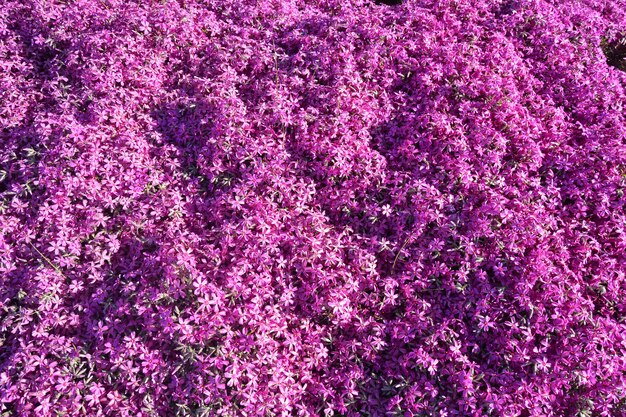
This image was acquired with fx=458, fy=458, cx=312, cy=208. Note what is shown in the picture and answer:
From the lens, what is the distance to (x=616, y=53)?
25.5 feet

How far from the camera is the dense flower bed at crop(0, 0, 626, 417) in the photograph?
13.7 ft

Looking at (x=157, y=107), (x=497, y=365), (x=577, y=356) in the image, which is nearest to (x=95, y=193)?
(x=157, y=107)

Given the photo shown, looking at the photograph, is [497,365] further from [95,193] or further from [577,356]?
[95,193]

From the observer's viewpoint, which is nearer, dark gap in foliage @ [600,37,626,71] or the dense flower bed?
the dense flower bed

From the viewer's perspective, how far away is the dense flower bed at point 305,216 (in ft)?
13.7

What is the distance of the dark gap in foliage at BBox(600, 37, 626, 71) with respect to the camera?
7652 millimetres

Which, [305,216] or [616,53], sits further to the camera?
[616,53]

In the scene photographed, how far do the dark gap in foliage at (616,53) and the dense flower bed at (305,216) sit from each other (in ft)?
4.16

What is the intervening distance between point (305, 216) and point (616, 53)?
6.48 metres

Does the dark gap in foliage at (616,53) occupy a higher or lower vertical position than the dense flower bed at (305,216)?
higher

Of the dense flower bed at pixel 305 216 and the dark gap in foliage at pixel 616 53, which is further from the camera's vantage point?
the dark gap in foliage at pixel 616 53

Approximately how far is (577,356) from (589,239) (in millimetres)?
1409

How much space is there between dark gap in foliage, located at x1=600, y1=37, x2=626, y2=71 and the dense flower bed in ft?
4.16

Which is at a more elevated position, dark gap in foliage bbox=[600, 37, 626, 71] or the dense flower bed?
dark gap in foliage bbox=[600, 37, 626, 71]
